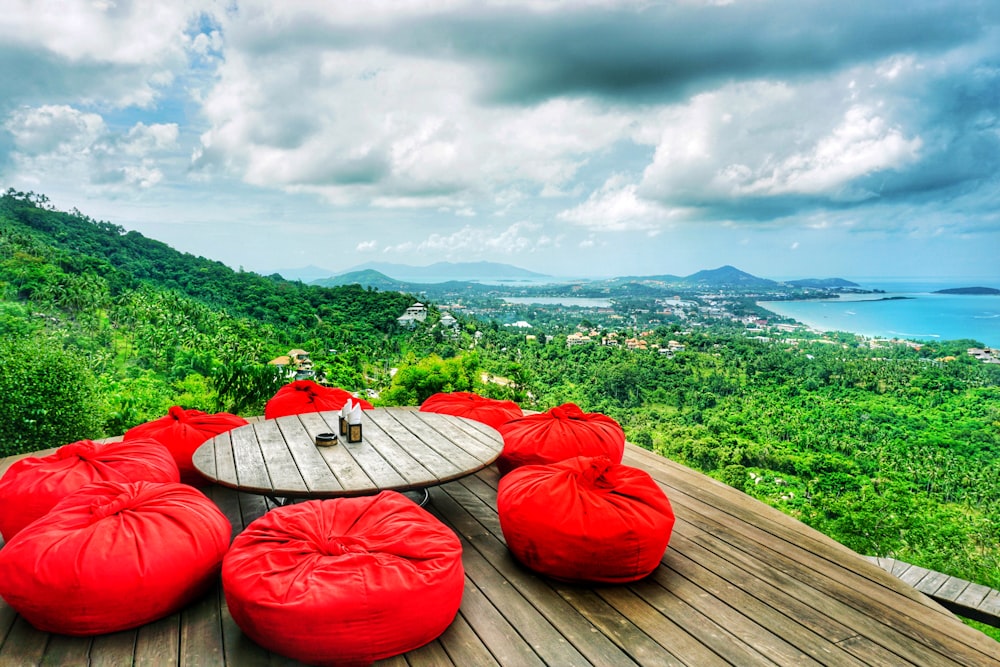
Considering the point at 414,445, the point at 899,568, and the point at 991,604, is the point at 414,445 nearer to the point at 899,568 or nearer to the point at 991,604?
the point at 899,568

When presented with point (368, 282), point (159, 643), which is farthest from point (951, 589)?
point (368, 282)

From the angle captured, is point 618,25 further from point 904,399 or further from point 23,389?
point 904,399

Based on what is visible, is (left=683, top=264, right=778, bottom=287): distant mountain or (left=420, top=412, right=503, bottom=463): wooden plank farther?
(left=683, top=264, right=778, bottom=287): distant mountain

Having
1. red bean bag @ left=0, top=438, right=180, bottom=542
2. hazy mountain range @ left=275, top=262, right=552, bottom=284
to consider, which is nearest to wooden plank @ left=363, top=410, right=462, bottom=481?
red bean bag @ left=0, top=438, right=180, bottom=542

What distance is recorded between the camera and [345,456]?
3.12 meters

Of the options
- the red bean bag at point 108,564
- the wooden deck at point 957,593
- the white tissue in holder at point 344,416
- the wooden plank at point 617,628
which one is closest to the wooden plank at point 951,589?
the wooden deck at point 957,593

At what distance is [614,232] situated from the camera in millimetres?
24891

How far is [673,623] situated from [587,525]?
1.64 feet

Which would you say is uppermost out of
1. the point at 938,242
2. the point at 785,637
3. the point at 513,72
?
the point at 513,72

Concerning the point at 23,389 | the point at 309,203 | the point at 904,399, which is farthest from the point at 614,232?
the point at 23,389

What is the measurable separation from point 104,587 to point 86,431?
3.20 metres

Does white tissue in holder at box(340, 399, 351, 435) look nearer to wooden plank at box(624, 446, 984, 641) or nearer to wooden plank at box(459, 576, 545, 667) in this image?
wooden plank at box(459, 576, 545, 667)

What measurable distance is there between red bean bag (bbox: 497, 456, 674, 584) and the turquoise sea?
531 inches

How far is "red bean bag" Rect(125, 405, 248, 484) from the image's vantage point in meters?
3.58
